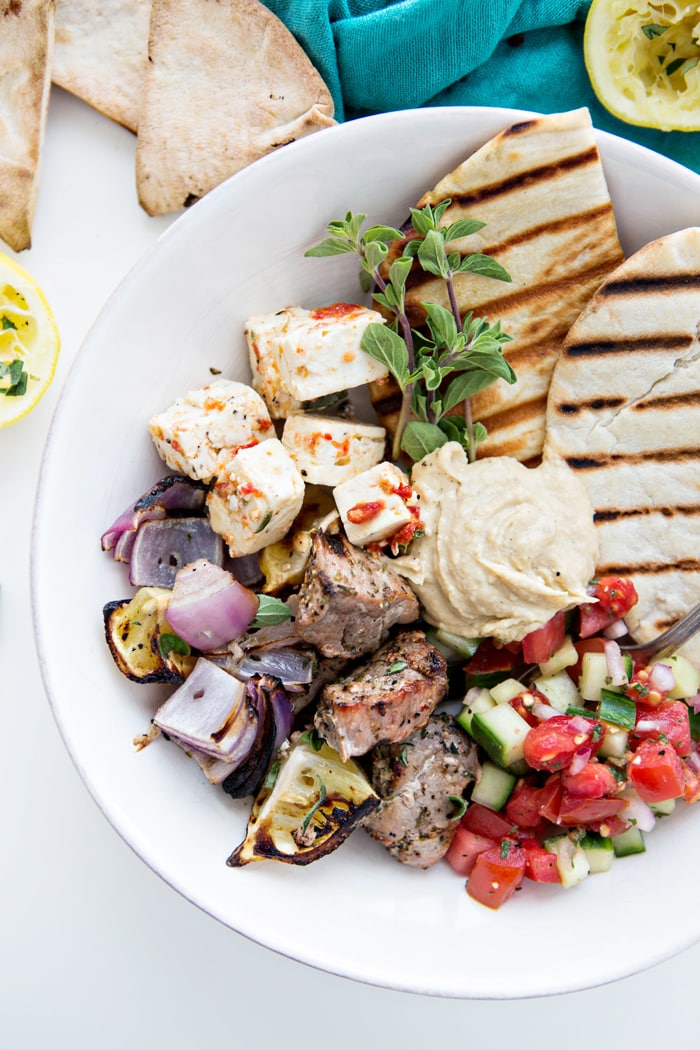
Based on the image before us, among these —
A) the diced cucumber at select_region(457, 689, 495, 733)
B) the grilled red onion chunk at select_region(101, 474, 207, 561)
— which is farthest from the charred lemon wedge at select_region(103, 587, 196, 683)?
the diced cucumber at select_region(457, 689, 495, 733)

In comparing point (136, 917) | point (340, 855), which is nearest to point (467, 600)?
point (340, 855)

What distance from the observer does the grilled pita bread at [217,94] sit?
267 centimetres

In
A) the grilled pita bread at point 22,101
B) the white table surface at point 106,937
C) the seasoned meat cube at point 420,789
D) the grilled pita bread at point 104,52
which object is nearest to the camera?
the seasoned meat cube at point 420,789

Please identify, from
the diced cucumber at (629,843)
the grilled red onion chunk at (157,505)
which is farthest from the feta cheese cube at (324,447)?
the diced cucumber at (629,843)

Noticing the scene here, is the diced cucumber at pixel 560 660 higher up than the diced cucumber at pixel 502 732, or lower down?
higher up

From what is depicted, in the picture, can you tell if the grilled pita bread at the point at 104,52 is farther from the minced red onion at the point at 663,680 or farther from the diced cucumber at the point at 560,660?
the minced red onion at the point at 663,680

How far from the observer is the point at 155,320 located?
2.50 m

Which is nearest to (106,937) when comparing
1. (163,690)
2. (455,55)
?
(163,690)

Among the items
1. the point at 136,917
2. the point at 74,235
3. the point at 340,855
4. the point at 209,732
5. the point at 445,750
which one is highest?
the point at 74,235

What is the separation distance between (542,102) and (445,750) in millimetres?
2303

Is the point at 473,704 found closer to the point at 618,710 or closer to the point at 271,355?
the point at 618,710

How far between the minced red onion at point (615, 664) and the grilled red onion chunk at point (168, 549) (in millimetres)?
1231

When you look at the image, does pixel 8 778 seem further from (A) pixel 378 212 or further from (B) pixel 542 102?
(B) pixel 542 102

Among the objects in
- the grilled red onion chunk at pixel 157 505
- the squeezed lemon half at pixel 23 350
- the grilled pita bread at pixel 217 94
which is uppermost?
the grilled pita bread at pixel 217 94
